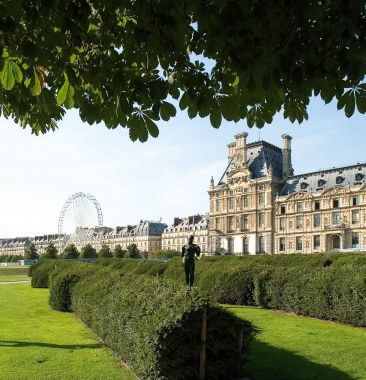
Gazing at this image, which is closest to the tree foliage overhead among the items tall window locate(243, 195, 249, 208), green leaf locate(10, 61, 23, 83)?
green leaf locate(10, 61, 23, 83)

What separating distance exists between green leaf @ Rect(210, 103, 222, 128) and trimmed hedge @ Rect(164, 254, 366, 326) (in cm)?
829

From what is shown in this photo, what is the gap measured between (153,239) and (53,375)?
116m

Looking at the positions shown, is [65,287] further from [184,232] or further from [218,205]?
[184,232]

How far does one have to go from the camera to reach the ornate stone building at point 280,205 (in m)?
64.1

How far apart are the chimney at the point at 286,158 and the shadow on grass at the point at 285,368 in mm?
67515

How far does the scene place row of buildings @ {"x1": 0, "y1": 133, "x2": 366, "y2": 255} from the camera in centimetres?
6412

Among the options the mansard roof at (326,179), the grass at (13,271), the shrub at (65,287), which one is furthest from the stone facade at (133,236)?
the shrub at (65,287)

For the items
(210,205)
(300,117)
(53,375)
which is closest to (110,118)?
(300,117)

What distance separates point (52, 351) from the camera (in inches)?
435

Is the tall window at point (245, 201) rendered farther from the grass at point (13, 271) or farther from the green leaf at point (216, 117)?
the green leaf at point (216, 117)

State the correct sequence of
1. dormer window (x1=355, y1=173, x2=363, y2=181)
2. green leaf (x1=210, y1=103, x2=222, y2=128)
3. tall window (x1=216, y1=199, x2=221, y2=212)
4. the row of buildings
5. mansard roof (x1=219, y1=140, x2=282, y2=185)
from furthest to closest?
tall window (x1=216, y1=199, x2=221, y2=212) < mansard roof (x1=219, y1=140, x2=282, y2=185) < the row of buildings < dormer window (x1=355, y1=173, x2=363, y2=181) < green leaf (x1=210, y1=103, x2=222, y2=128)

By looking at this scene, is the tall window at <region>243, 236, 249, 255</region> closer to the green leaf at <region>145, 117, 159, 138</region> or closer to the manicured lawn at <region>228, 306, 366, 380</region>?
the manicured lawn at <region>228, 306, 366, 380</region>

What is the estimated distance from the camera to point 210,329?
808 cm

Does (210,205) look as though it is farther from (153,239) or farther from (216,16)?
(216,16)
